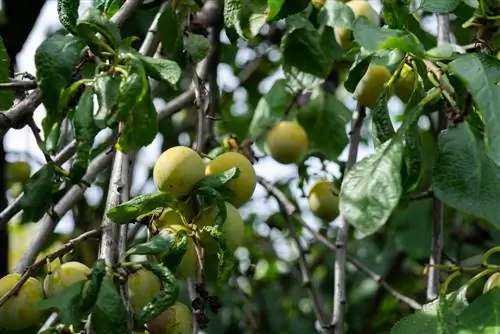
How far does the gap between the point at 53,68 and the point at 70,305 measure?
10.9 inches

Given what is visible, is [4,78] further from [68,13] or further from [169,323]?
[169,323]

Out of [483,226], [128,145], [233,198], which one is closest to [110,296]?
[128,145]

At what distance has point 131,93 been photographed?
3.55ft

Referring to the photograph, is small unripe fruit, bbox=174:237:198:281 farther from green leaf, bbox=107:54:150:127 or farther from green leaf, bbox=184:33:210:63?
green leaf, bbox=184:33:210:63

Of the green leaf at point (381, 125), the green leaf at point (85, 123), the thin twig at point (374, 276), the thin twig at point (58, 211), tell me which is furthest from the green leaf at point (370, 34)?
the thin twig at point (374, 276)

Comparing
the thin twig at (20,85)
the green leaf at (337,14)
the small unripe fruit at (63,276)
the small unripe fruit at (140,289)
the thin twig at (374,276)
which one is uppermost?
the thin twig at (20,85)

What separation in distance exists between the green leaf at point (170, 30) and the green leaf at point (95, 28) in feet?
1.68

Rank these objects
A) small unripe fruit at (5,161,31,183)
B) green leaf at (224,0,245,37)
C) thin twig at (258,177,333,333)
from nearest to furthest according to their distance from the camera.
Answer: green leaf at (224,0,245,37) < thin twig at (258,177,333,333) < small unripe fruit at (5,161,31,183)

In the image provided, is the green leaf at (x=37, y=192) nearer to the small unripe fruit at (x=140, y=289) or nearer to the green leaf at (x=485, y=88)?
the small unripe fruit at (x=140, y=289)

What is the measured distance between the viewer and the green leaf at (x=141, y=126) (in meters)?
1.14

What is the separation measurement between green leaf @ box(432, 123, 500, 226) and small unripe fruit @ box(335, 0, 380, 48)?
0.66 meters

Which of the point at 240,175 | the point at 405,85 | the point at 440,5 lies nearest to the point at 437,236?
the point at 405,85

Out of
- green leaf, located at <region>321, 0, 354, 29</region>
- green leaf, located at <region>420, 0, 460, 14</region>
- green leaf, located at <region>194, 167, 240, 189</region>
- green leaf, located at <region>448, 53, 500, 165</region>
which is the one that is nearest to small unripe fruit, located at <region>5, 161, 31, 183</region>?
green leaf, located at <region>321, 0, 354, 29</region>

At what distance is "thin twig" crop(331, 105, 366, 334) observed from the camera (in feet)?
5.58
